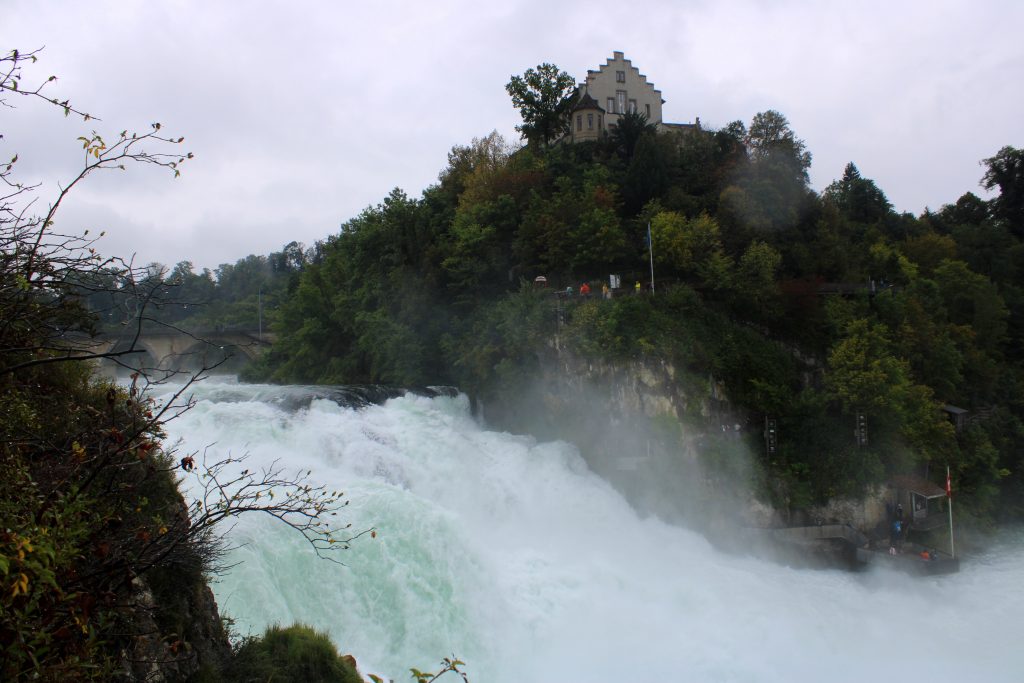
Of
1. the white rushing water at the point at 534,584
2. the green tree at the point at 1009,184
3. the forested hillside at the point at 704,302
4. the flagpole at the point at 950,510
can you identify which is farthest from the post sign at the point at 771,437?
the green tree at the point at 1009,184

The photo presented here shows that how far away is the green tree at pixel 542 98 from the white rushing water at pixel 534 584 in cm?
2067

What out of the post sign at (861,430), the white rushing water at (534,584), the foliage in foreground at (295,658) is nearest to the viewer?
the foliage in foreground at (295,658)

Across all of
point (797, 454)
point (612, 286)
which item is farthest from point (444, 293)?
point (797, 454)

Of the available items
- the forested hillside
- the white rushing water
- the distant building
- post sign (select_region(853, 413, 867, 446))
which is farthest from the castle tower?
post sign (select_region(853, 413, 867, 446))

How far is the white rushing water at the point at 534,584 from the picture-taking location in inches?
463

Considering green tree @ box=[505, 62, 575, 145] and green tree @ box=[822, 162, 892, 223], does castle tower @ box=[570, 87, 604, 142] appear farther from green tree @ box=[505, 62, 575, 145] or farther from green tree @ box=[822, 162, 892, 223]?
green tree @ box=[822, 162, 892, 223]

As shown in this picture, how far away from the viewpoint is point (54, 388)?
26.7ft

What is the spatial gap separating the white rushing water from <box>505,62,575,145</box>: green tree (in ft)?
67.8

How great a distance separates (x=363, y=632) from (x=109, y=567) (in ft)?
28.1

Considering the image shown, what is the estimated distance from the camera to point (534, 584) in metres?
14.9

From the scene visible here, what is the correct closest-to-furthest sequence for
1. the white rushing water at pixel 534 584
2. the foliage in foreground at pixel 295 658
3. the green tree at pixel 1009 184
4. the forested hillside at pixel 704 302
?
the foliage in foreground at pixel 295 658 → the white rushing water at pixel 534 584 → the forested hillside at pixel 704 302 → the green tree at pixel 1009 184

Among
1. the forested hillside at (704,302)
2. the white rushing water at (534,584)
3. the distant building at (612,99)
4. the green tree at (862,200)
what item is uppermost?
the distant building at (612,99)

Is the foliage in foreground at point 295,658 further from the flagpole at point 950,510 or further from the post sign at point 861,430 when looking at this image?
the flagpole at point 950,510

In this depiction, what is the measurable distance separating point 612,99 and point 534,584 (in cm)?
3094
